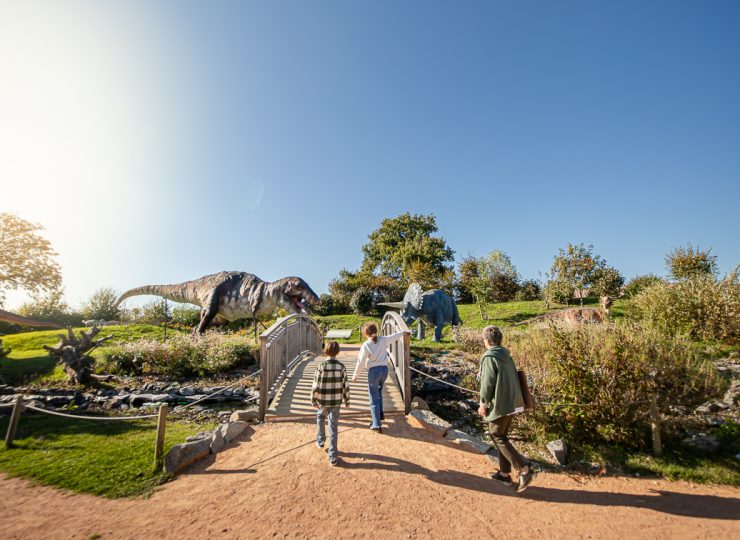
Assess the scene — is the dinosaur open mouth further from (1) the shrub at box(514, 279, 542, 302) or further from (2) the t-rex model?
(1) the shrub at box(514, 279, 542, 302)

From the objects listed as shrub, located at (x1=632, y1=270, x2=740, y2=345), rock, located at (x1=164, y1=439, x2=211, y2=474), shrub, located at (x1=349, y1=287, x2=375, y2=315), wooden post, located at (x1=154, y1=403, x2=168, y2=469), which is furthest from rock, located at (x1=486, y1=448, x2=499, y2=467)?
shrub, located at (x1=349, y1=287, x2=375, y2=315)

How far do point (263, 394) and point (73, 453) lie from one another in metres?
2.60

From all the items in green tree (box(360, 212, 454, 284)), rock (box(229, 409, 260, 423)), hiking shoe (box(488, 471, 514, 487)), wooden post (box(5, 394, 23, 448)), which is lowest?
hiking shoe (box(488, 471, 514, 487))

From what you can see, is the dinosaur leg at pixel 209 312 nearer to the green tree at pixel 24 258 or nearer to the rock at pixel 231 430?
the rock at pixel 231 430

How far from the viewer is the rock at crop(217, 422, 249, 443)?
4.60 metres

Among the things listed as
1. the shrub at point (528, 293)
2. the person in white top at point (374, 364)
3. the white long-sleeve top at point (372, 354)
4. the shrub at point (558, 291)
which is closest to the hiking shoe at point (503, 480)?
the person in white top at point (374, 364)

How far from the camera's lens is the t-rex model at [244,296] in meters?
12.4

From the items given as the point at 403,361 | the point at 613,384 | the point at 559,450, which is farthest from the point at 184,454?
the point at 613,384

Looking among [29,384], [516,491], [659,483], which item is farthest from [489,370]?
[29,384]

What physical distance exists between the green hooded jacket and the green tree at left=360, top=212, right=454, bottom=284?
95.0 ft

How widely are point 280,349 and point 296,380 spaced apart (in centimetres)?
84

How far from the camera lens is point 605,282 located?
20.1m

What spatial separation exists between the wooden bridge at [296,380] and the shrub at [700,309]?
6585 millimetres

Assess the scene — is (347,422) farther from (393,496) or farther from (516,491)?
(516,491)
